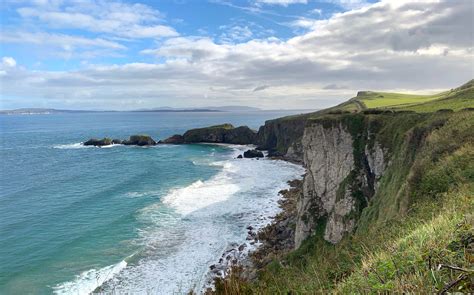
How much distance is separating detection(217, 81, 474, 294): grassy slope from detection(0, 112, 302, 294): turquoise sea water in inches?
296

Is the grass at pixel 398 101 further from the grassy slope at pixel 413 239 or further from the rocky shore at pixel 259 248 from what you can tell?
the grassy slope at pixel 413 239

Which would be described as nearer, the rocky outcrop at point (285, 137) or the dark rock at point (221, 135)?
the rocky outcrop at point (285, 137)

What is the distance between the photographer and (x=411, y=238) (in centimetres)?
715

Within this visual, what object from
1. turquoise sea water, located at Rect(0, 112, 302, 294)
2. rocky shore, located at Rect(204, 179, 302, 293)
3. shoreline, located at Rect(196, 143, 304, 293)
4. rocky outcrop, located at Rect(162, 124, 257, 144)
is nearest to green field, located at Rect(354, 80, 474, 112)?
rocky shore, located at Rect(204, 179, 302, 293)

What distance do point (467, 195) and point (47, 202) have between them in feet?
181

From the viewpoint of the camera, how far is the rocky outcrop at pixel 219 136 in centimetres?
13712

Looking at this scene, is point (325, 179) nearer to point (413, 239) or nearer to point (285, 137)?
point (413, 239)

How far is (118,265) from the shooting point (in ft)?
112

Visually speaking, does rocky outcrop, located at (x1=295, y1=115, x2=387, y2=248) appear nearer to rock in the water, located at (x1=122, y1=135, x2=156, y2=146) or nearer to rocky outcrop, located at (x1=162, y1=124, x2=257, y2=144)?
rocky outcrop, located at (x1=162, y1=124, x2=257, y2=144)

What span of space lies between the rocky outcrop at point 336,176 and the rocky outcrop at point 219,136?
8463 cm

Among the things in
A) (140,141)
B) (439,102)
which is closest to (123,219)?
(439,102)

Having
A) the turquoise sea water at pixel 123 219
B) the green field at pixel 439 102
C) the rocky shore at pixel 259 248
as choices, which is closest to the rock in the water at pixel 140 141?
the turquoise sea water at pixel 123 219

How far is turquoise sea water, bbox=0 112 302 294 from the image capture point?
3225cm

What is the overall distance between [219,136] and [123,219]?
95771 millimetres
